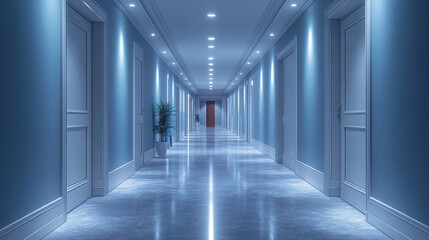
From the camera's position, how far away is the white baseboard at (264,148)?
994 centimetres

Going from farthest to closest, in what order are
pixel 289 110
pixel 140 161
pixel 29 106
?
pixel 289 110 → pixel 140 161 → pixel 29 106

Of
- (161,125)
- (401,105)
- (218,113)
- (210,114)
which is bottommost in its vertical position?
(161,125)

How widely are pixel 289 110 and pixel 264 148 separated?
3.19m

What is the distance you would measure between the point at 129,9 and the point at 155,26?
1.44 m

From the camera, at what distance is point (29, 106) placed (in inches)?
128

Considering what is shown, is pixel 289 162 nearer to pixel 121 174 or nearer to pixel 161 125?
pixel 121 174

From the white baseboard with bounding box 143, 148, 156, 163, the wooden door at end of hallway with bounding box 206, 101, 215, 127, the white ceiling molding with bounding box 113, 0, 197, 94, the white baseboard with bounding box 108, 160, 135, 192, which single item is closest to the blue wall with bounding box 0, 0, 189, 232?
the white baseboard with bounding box 108, 160, 135, 192

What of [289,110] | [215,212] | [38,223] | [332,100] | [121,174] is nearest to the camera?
[38,223]

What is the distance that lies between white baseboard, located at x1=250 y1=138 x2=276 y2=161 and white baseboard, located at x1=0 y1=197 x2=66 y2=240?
660cm

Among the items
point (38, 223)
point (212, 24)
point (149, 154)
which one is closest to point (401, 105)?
point (38, 223)

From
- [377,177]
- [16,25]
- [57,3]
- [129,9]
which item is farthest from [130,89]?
[377,177]

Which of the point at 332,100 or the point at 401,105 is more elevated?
the point at 332,100

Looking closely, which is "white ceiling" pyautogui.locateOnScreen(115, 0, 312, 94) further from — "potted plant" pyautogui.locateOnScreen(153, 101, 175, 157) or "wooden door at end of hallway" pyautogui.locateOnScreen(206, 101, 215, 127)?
"wooden door at end of hallway" pyautogui.locateOnScreen(206, 101, 215, 127)

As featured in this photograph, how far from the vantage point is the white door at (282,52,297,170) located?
7.99m
